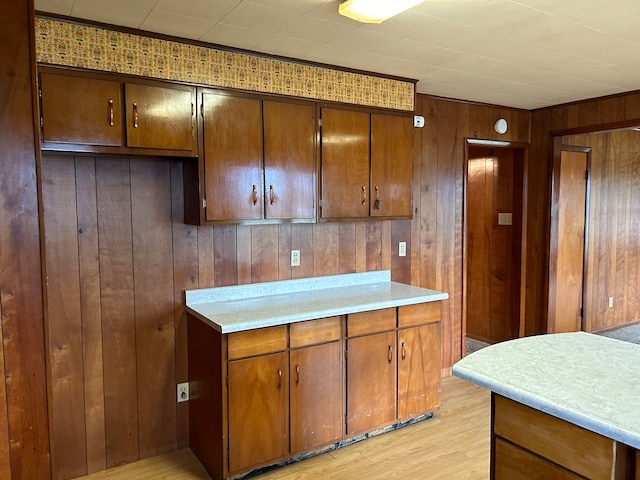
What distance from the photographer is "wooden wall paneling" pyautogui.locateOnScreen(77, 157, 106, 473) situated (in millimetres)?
2582

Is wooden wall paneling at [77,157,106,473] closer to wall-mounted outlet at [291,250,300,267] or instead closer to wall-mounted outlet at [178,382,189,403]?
wall-mounted outlet at [178,382,189,403]

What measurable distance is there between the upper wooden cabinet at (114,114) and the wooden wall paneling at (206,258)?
0.53 meters

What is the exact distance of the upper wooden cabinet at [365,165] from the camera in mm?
3107

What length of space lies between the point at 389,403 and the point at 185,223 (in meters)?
1.72

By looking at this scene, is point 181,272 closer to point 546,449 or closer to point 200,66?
point 200,66

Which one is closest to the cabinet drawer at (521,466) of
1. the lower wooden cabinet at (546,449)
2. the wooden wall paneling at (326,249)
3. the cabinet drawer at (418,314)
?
the lower wooden cabinet at (546,449)

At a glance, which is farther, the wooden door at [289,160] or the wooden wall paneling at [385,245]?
the wooden wall paneling at [385,245]

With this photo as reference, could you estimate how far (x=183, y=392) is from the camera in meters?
2.92

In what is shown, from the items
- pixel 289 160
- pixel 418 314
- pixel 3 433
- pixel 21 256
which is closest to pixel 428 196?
pixel 418 314

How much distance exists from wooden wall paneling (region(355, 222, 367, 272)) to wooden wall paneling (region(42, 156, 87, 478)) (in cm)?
186

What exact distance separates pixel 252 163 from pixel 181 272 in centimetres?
78

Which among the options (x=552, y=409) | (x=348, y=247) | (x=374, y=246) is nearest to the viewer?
(x=552, y=409)

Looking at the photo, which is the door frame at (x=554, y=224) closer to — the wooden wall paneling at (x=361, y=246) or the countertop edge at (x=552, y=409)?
the wooden wall paneling at (x=361, y=246)

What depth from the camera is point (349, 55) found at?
9.48ft
